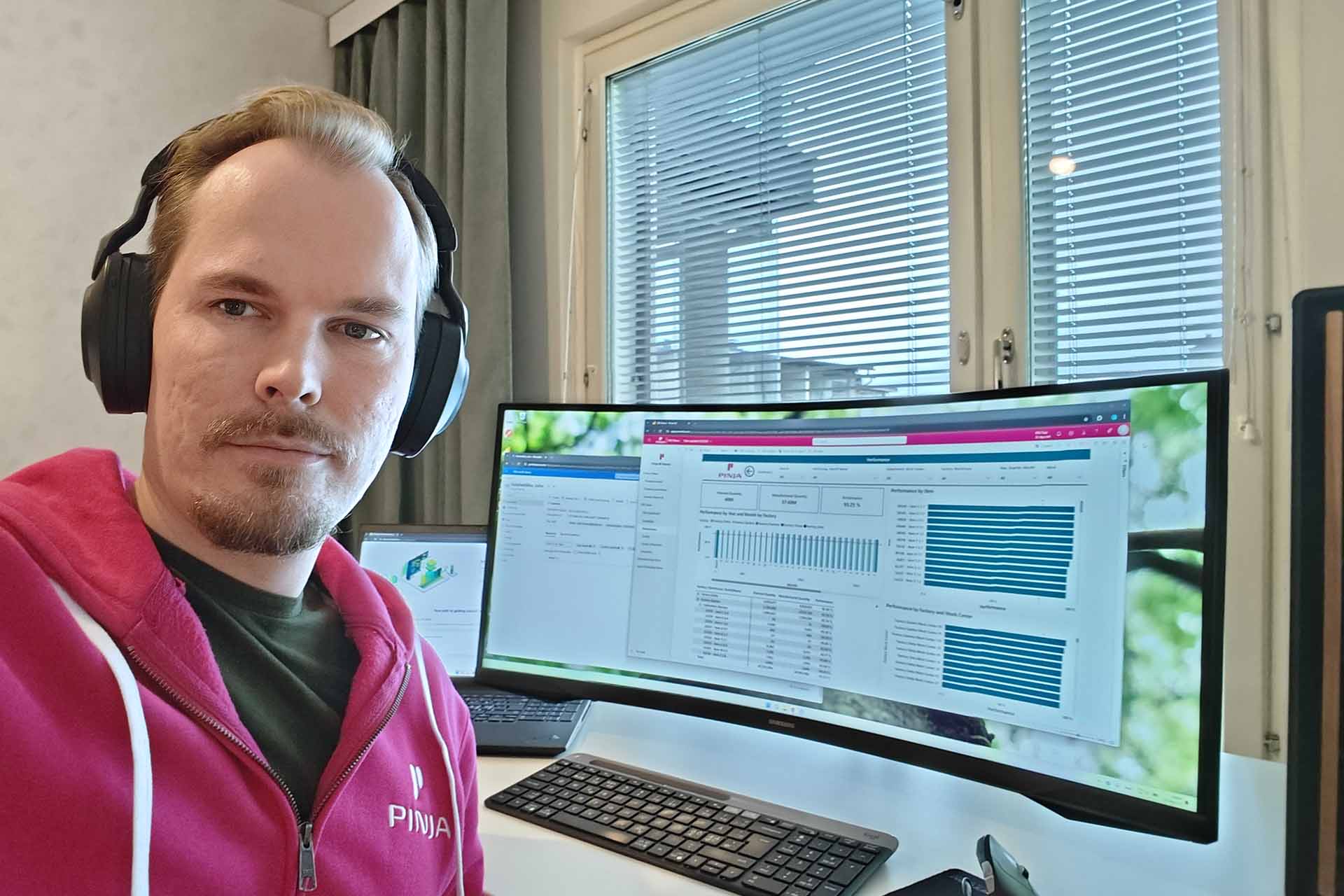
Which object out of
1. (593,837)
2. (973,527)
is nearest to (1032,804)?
(973,527)

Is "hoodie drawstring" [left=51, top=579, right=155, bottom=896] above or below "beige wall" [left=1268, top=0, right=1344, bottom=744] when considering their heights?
below

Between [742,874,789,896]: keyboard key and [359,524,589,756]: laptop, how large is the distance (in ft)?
1.52

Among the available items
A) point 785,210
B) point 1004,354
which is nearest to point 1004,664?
point 1004,354

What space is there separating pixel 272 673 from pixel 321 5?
271 centimetres

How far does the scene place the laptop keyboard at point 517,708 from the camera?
113 centimetres

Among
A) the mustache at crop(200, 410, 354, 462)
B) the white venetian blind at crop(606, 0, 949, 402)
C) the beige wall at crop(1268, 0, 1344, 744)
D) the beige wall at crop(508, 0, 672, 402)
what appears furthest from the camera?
the beige wall at crop(508, 0, 672, 402)

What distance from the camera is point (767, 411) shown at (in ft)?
3.47

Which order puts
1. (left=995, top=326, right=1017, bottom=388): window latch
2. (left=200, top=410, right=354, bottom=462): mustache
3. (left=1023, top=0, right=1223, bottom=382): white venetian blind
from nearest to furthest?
(left=200, top=410, right=354, bottom=462): mustache → (left=1023, top=0, right=1223, bottom=382): white venetian blind → (left=995, top=326, right=1017, bottom=388): window latch

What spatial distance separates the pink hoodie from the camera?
0.53 metres

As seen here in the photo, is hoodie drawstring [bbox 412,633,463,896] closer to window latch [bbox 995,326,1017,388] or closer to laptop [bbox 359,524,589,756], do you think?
laptop [bbox 359,524,589,756]

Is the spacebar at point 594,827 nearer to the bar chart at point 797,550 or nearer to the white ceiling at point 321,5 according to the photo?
the bar chart at point 797,550

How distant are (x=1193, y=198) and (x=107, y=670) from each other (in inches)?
58.2

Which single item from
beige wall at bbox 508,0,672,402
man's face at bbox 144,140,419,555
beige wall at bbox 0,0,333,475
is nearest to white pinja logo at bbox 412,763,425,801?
man's face at bbox 144,140,419,555

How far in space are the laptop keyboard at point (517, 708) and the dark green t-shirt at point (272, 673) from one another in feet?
1.27
